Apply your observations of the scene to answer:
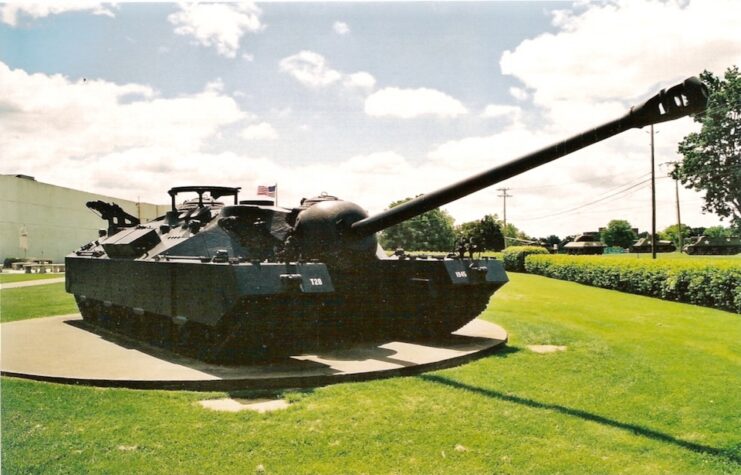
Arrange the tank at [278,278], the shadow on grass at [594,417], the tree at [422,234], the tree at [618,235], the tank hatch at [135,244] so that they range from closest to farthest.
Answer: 1. the shadow on grass at [594,417]
2. the tank at [278,278]
3. the tank hatch at [135,244]
4. the tree at [422,234]
5. the tree at [618,235]

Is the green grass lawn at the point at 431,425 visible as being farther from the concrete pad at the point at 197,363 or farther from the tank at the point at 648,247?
the tank at the point at 648,247

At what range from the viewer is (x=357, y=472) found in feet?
17.0

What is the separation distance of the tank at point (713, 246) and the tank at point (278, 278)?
172 feet

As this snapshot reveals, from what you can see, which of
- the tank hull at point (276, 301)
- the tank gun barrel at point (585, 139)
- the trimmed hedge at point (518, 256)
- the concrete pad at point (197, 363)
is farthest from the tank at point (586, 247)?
the tank gun barrel at point (585, 139)

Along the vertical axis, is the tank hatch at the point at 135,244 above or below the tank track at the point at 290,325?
above

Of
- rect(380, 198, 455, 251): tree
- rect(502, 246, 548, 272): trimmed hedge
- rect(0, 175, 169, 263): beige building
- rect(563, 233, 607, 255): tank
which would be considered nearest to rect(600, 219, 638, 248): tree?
rect(380, 198, 455, 251): tree

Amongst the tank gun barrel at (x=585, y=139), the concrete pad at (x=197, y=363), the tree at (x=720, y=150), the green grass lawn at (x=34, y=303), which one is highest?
the tree at (x=720, y=150)

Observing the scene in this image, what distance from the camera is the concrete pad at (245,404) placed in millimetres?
6875

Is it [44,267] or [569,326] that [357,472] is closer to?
[569,326]

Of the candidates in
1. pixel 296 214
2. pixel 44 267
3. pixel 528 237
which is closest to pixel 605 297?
pixel 296 214

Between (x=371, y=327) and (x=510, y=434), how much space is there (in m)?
5.47

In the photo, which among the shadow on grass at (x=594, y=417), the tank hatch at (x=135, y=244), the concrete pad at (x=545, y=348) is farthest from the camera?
the tank hatch at (x=135, y=244)

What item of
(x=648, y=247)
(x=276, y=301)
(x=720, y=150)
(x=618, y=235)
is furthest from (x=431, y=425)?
(x=618, y=235)

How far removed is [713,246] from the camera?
5572 centimetres
